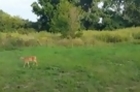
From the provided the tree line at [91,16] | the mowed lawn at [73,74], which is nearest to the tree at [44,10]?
the tree line at [91,16]

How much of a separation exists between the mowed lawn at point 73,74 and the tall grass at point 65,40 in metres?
8.40

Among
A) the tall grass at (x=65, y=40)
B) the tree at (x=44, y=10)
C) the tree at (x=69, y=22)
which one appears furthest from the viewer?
the tree at (x=44, y=10)

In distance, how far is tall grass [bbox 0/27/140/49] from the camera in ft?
89.1

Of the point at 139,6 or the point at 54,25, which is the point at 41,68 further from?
the point at 139,6

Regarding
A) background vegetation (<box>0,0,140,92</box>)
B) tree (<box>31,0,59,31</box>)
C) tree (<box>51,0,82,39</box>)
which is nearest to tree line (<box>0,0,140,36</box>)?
tree (<box>31,0,59,31</box>)

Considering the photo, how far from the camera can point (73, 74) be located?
554 inches

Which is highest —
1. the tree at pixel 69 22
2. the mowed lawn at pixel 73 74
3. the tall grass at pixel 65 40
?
the tree at pixel 69 22

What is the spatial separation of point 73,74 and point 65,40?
14244mm

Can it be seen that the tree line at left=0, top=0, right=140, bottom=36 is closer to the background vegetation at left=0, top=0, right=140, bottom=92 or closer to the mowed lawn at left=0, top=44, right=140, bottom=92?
the background vegetation at left=0, top=0, right=140, bottom=92

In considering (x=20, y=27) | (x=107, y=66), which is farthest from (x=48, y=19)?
(x=107, y=66)

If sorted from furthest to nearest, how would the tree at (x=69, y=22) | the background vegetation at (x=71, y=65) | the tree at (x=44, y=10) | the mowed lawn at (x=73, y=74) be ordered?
the tree at (x=44, y=10) → the tree at (x=69, y=22) → the background vegetation at (x=71, y=65) → the mowed lawn at (x=73, y=74)

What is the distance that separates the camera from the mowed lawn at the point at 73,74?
41.2 ft

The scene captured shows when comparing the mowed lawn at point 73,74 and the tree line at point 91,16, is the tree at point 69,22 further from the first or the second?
the mowed lawn at point 73,74

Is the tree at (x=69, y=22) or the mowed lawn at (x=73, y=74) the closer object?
the mowed lawn at (x=73, y=74)
